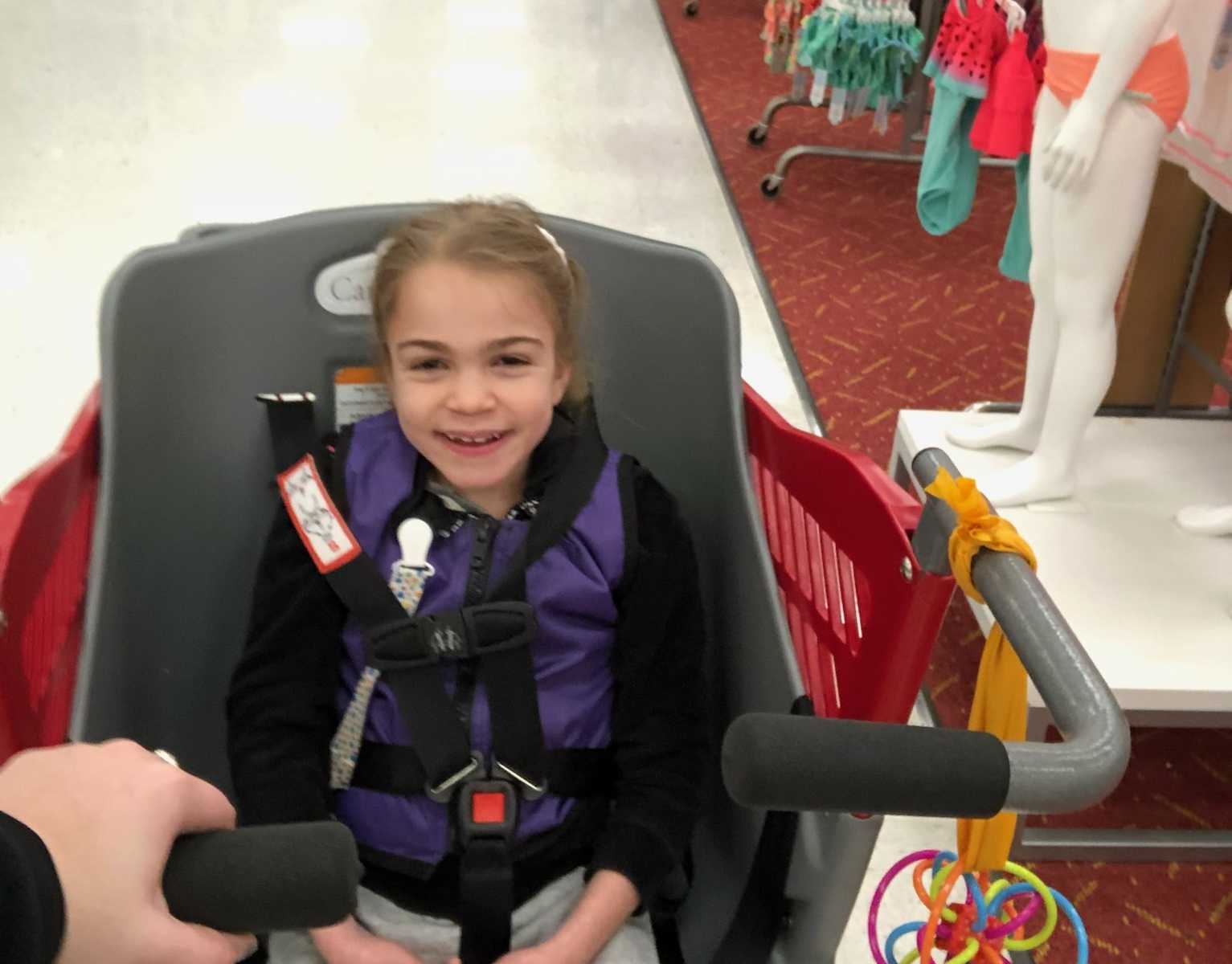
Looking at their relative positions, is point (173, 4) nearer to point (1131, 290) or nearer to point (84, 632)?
point (1131, 290)

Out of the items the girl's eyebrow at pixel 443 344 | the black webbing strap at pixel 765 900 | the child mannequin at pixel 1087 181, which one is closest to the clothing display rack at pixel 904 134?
the child mannequin at pixel 1087 181

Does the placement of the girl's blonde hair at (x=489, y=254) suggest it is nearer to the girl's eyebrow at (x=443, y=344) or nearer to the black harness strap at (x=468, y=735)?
the girl's eyebrow at (x=443, y=344)

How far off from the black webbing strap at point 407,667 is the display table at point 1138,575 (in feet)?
2.40

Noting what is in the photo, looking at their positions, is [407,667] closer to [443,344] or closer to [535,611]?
[535,611]

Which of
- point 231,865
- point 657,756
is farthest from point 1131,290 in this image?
point 231,865

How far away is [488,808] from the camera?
961 mm

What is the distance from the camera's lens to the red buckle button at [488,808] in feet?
3.14

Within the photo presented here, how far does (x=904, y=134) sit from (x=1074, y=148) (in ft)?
6.75

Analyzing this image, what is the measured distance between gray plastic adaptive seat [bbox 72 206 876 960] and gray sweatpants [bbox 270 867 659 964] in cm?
13

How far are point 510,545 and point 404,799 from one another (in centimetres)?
24

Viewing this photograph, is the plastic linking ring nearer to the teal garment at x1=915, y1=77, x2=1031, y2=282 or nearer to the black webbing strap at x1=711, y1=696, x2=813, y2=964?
the black webbing strap at x1=711, y1=696, x2=813, y2=964

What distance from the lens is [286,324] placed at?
3.85 feet

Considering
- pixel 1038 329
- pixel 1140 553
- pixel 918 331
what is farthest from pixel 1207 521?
pixel 918 331

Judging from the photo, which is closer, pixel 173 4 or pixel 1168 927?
pixel 1168 927
